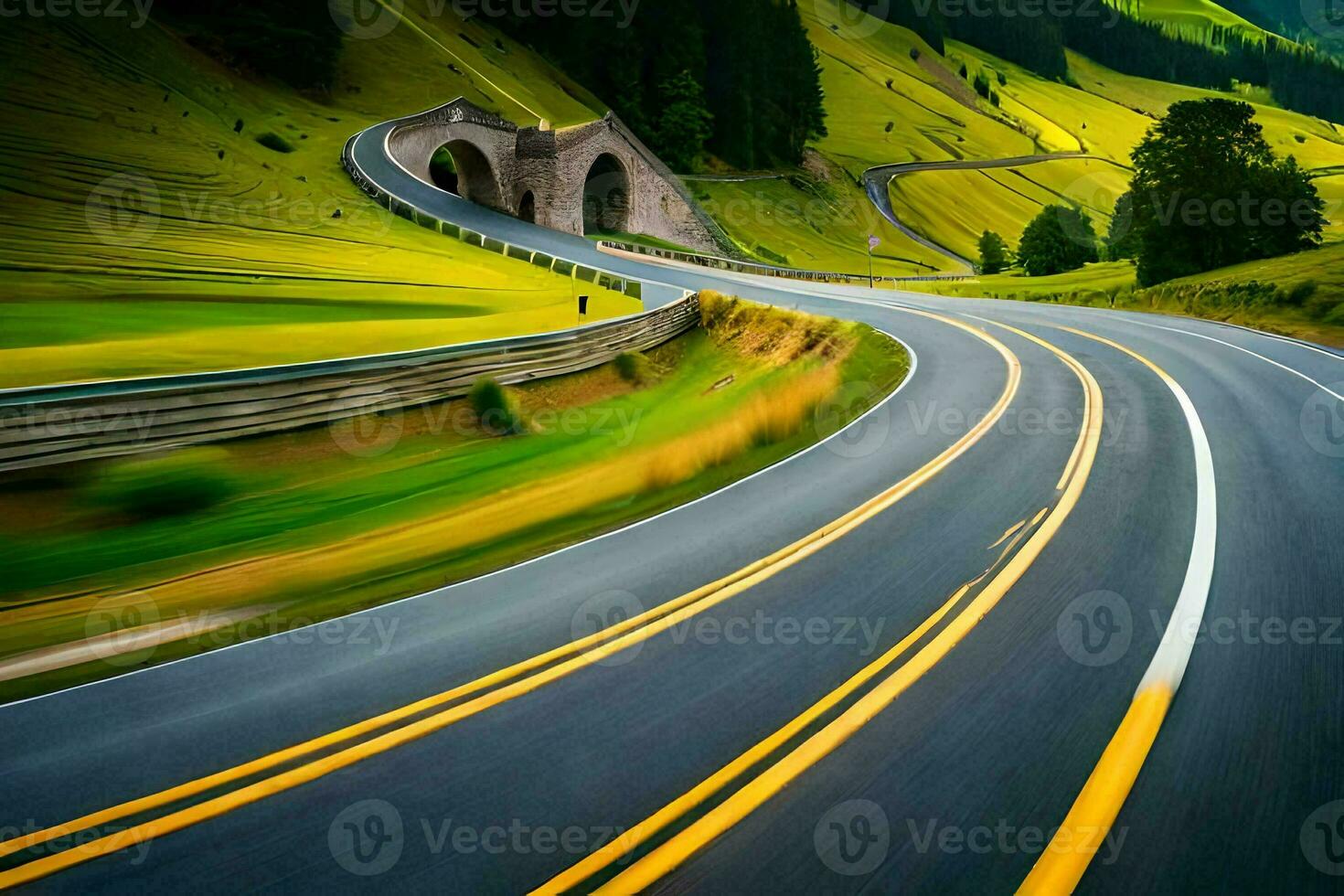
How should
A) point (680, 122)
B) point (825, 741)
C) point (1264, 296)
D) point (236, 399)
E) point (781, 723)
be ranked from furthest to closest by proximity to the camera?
point (680, 122), point (1264, 296), point (236, 399), point (781, 723), point (825, 741)

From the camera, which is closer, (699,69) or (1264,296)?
(1264,296)

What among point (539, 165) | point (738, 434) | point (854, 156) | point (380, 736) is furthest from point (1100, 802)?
point (854, 156)

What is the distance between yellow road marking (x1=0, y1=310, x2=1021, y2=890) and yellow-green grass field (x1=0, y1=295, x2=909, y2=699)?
237 cm

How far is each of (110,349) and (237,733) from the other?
36.4 feet

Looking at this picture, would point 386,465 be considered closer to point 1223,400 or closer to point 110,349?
point 110,349

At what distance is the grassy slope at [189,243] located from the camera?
15.9 metres

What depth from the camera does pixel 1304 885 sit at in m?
4.06

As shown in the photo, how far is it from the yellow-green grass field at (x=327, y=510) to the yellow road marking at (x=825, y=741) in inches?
175

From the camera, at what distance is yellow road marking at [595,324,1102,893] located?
4.24m

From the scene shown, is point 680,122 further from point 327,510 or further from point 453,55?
point 327,510

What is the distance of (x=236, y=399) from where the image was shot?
11570mm

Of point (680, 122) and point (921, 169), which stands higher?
point (680, 122)

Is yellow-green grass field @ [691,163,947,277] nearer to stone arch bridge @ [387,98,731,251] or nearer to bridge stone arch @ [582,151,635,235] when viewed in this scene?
bridge stone arch @ [582,151,635,235]

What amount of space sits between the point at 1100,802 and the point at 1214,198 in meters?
42.6
